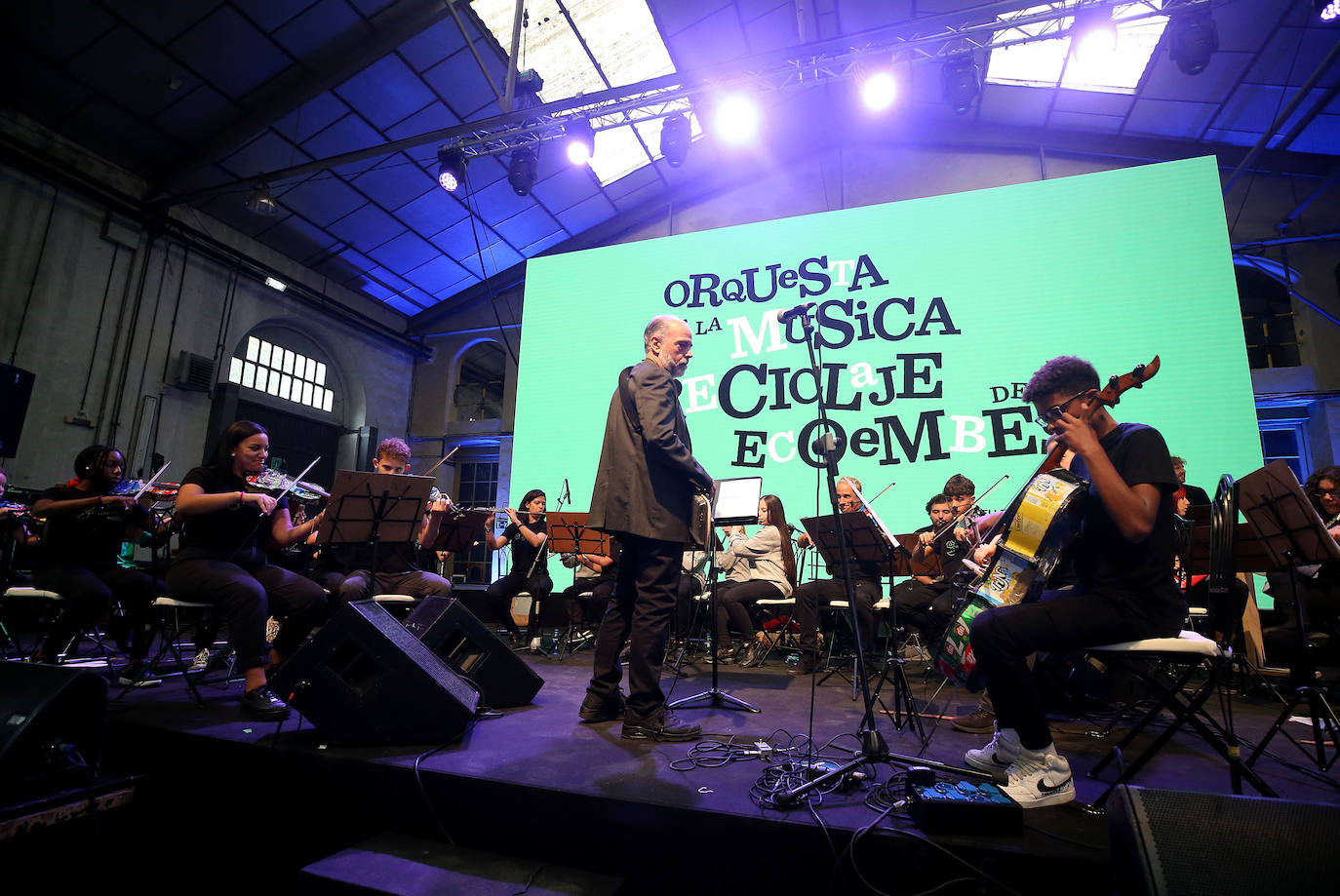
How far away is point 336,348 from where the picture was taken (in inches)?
445

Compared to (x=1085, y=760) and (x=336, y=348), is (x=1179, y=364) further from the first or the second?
(x=336, y=348)

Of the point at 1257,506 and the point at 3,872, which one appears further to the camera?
the point at 1257,506

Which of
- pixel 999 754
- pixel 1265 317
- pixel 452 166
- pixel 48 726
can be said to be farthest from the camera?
pixel 1265 317

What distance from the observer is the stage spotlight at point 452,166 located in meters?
7.68

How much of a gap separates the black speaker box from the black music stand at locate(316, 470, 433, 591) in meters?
0.90

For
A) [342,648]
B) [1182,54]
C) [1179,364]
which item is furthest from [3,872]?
[1182,54]

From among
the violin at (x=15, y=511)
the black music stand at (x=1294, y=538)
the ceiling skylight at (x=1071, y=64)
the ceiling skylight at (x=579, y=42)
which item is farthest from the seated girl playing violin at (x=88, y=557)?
the ceiling skylight at (x=1071, y=64)

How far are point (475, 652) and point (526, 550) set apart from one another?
323 cm

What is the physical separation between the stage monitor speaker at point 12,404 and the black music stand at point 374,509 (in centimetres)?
551

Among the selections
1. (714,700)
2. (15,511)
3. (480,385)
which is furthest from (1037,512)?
(480,385)

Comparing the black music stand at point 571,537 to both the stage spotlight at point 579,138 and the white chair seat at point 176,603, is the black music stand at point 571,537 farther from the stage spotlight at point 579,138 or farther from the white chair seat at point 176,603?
the stage spotlight at point 579,138

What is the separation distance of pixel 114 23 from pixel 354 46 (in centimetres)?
219

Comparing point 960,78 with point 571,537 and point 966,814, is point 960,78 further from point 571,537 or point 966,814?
point 966,814

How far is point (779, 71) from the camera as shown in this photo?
6.42 m
